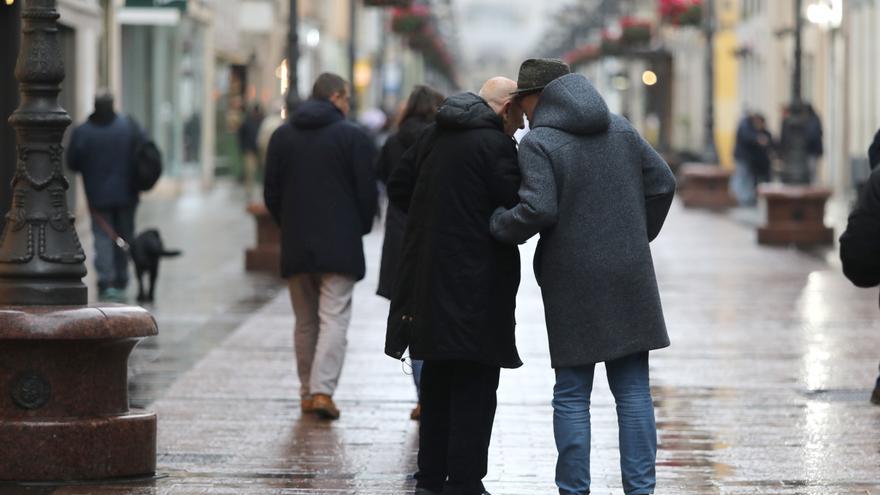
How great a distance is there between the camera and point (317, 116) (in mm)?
10414

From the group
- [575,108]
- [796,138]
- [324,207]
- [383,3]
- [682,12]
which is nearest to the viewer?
[575,108]

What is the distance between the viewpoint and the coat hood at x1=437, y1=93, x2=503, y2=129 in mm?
7488

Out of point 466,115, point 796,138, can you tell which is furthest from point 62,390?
A: point 796,138

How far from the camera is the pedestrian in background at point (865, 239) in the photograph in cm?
951

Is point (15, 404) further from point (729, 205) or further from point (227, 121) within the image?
point (227, 121)

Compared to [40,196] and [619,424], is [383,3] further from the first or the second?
[619,424]

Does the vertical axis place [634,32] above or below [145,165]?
above

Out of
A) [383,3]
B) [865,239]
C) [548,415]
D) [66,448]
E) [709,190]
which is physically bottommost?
[709,190]

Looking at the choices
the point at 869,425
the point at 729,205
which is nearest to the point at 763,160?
the point at 729,205

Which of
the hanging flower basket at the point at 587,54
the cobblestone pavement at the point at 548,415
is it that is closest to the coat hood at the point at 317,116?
the cobblestone pavement at the point at 548,415

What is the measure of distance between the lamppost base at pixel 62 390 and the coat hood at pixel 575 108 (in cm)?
208

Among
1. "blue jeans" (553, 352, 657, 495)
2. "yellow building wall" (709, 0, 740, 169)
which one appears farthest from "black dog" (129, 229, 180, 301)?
"yellow building wall" (709, 0, 740, 169)

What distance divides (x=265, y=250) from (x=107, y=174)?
13.1ft

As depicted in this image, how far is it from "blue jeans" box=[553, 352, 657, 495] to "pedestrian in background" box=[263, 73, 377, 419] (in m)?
3.03
